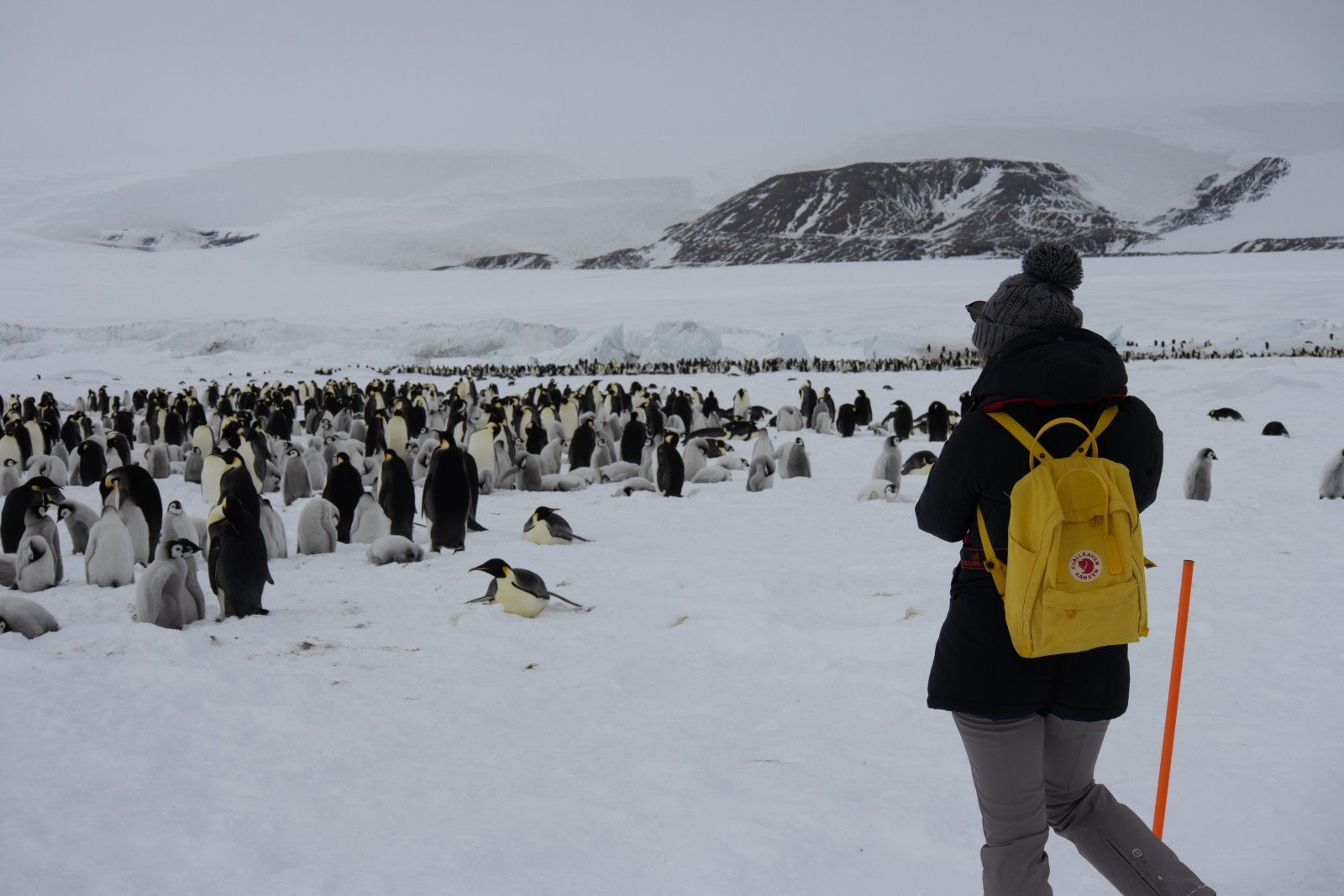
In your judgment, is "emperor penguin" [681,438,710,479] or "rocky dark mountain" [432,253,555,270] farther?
"rocky dark mountain" [432,253,555,270]

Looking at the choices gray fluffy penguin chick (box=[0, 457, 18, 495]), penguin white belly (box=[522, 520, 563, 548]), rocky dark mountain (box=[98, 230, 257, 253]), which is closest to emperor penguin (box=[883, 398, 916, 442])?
penguin white belly (box=[522, 520, 563, 548])

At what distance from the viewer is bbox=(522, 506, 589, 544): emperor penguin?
222 inches

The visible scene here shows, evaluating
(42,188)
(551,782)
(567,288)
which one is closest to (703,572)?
(551,782)

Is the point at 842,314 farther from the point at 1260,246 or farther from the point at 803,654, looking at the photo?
the point at 1260,246

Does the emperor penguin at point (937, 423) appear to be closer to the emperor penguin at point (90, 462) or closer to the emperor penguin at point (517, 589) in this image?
the emperor penguin at point (517, 589)

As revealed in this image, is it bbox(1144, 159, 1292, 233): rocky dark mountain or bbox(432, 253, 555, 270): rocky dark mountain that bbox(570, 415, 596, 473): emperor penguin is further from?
bbox(1144, 159, 1292, 233): rocky dark mountain

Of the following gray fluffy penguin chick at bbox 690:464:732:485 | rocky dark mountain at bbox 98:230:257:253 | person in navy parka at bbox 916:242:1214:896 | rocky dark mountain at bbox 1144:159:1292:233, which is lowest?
gray fluffy penguin chick at bbox 690:464:732:485

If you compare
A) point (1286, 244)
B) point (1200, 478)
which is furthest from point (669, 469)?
point (1286, 244)

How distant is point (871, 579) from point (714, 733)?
6.45 feet

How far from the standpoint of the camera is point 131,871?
206 cm

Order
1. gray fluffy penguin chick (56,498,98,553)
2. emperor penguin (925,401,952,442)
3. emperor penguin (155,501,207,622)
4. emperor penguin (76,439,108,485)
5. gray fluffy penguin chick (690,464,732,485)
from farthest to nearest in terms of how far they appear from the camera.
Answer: emperor penguin (925,401,952,442) → gray fluffy penguin chick (690,464,732,485) → emperor penguin (76,439,108,485) → gray fluffy penguin chick (56,498,98,553) → emperor penguin (155,501,207,622)

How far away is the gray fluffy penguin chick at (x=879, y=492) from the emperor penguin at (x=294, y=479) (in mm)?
4211

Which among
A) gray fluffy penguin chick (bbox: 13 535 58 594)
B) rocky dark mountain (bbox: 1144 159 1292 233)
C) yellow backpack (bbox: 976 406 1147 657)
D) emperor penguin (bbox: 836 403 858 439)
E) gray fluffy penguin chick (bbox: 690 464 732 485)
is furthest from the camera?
rocky dark mountain (bbox: 1144 159 1292 233)

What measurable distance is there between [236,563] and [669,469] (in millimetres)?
3946
